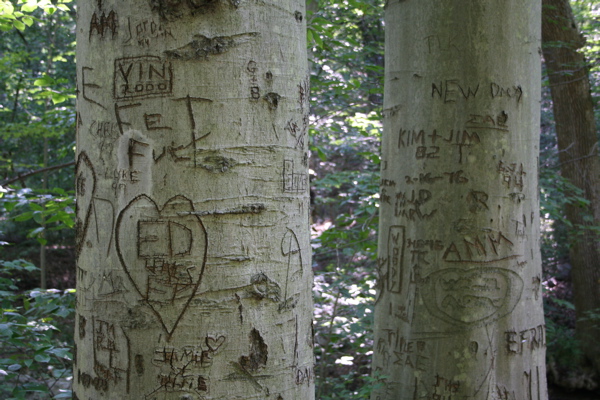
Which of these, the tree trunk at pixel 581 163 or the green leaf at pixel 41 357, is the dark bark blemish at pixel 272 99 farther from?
the tree trunk at pixel 581 163

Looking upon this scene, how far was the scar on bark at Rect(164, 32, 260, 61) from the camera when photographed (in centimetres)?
110

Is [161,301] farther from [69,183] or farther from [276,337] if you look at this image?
[69,183]

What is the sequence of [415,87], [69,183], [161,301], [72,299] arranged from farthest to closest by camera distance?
[69,183], [72,299], [415,87], [161,301]

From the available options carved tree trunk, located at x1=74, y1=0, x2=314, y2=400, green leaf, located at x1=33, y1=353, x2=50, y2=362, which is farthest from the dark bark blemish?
green leaf, located at x1=33, y1=353, x2=50, y2=362

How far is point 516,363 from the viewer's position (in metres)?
2.23

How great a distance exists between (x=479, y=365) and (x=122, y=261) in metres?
1.72

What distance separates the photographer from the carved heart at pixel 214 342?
1.08 meters

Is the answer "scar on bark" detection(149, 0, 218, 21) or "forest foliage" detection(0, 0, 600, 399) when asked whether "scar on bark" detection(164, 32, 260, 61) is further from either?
"forest foliage" detection(0, 0, 600, 399)

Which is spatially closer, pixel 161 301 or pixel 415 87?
pixel 161 301

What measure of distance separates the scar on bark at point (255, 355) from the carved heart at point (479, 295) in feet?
4.44

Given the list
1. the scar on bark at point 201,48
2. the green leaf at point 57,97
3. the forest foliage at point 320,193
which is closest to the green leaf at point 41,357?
the forest foliage at point 320,193

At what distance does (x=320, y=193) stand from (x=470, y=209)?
380 inches

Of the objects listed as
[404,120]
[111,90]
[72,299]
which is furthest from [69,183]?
[111,90]

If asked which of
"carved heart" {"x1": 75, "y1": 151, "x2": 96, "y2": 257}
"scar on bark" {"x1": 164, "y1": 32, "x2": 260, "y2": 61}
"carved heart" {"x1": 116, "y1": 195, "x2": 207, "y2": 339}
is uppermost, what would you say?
"scar on bark" {"x1": 164, "y1": 32, "x2": 260, "y2": 61}
